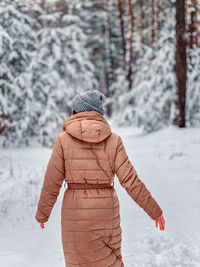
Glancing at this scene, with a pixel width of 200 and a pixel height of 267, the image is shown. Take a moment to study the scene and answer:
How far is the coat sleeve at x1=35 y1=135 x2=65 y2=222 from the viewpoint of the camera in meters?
2.58

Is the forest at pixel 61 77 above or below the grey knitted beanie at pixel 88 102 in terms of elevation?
below

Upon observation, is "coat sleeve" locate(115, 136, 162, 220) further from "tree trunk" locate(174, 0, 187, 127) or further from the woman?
"tree trunk" locate(174, 0, 187, 127)

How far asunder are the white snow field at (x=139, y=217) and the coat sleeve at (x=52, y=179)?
157 centimetres

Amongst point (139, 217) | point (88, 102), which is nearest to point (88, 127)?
point (88, 102)

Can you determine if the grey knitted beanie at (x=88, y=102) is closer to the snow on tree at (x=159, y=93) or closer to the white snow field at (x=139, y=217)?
the white snow field at (x=139, y=217)

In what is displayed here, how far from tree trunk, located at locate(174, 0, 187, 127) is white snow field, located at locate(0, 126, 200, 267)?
2.10 m

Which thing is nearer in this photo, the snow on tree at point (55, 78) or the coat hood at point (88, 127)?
the coat hood at point (88, 127)

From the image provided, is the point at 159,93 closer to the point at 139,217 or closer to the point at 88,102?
the point at 139,217

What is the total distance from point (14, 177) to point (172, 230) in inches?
176

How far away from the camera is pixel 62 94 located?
14172 mm

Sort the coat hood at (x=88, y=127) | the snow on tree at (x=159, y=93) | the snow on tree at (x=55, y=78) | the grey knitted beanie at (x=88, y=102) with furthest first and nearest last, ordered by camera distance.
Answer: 1. the snow on tree at (x=159, y=93)
2. the snow on tree at (x=55, y=78)
3. the grey knitted beanie at (x=88, y=102)
4. the coat hood at (x=88, y=127)

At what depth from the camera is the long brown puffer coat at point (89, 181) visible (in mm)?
2533

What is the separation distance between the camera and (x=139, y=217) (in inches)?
214

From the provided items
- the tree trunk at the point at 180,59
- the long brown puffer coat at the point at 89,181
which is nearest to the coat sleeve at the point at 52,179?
the long brown puffer coat at the point at 89,181
